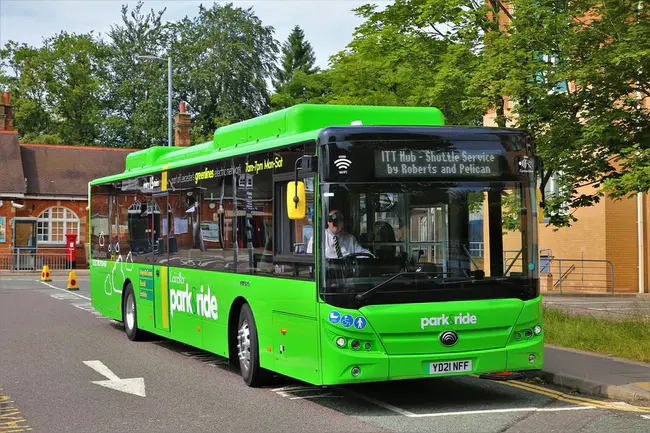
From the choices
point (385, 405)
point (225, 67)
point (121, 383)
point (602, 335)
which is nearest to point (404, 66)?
point (602, 335)

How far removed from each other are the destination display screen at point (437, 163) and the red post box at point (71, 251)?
1693 inches

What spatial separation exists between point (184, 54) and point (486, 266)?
6926 cm

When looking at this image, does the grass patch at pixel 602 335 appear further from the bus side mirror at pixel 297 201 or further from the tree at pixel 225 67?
the tree at pixel 225 67

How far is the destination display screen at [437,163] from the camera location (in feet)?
30.8

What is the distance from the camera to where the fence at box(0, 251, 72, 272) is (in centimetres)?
4847

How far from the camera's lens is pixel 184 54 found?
76500 mm

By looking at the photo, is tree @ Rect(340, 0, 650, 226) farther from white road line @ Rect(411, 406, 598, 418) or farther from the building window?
the building window

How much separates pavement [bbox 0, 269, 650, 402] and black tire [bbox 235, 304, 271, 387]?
10.6 ft

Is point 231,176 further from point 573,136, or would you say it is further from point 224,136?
point 573,136

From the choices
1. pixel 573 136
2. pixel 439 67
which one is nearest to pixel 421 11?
pixel 439 67

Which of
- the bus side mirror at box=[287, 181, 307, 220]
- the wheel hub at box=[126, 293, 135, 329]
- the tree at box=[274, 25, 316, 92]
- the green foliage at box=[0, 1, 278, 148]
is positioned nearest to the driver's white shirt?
the bus side mirror at box=[287, 181, 307, 220]

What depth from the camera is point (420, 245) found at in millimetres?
9477

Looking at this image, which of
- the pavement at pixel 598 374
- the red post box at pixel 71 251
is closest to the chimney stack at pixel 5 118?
the red post box at pixel 71 251

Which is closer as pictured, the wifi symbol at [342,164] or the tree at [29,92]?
the wifi symbol at [342,164]
